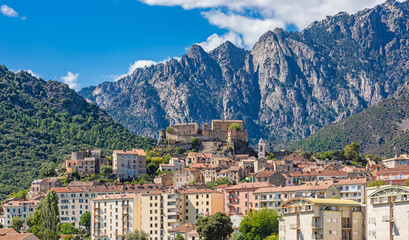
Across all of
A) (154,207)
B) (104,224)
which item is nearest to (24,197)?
(104,224)

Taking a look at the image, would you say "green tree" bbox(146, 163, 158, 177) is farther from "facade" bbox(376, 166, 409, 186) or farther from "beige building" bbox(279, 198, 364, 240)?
"beige building" bbox(279, 198, 364, 240)

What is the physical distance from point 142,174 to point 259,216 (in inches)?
2921

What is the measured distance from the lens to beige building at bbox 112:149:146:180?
553 ft

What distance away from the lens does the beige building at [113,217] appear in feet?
396

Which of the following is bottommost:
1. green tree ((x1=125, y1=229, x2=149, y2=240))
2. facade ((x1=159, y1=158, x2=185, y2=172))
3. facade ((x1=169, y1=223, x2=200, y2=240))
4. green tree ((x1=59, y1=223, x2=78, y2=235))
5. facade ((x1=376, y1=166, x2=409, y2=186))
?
green tree ((x1=59, y1=223, x2=78, y2=235))

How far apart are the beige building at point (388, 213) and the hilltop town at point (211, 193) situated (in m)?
0.11

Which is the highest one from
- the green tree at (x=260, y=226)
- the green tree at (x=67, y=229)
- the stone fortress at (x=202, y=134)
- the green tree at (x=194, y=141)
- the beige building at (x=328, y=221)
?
the stone fortress at (x=202, y=134)

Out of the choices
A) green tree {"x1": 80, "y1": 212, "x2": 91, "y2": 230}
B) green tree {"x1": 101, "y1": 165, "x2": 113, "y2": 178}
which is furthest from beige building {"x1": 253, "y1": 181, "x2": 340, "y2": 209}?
green tree {"x1": 101, "y1": 165, "x2": 113, "y2": 178}

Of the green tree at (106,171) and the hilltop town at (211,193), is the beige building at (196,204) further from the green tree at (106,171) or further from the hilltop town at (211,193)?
the green tree at (106,171)

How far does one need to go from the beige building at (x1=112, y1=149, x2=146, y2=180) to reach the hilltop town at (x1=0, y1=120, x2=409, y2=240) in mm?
252

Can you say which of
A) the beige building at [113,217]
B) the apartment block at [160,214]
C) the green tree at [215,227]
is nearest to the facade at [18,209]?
the beige building at [113,217]

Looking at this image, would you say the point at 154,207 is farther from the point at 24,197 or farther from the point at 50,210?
the point at 24,197

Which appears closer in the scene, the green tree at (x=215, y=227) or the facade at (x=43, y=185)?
the green tree at (x=215, y=227)

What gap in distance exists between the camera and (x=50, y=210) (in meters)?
117
